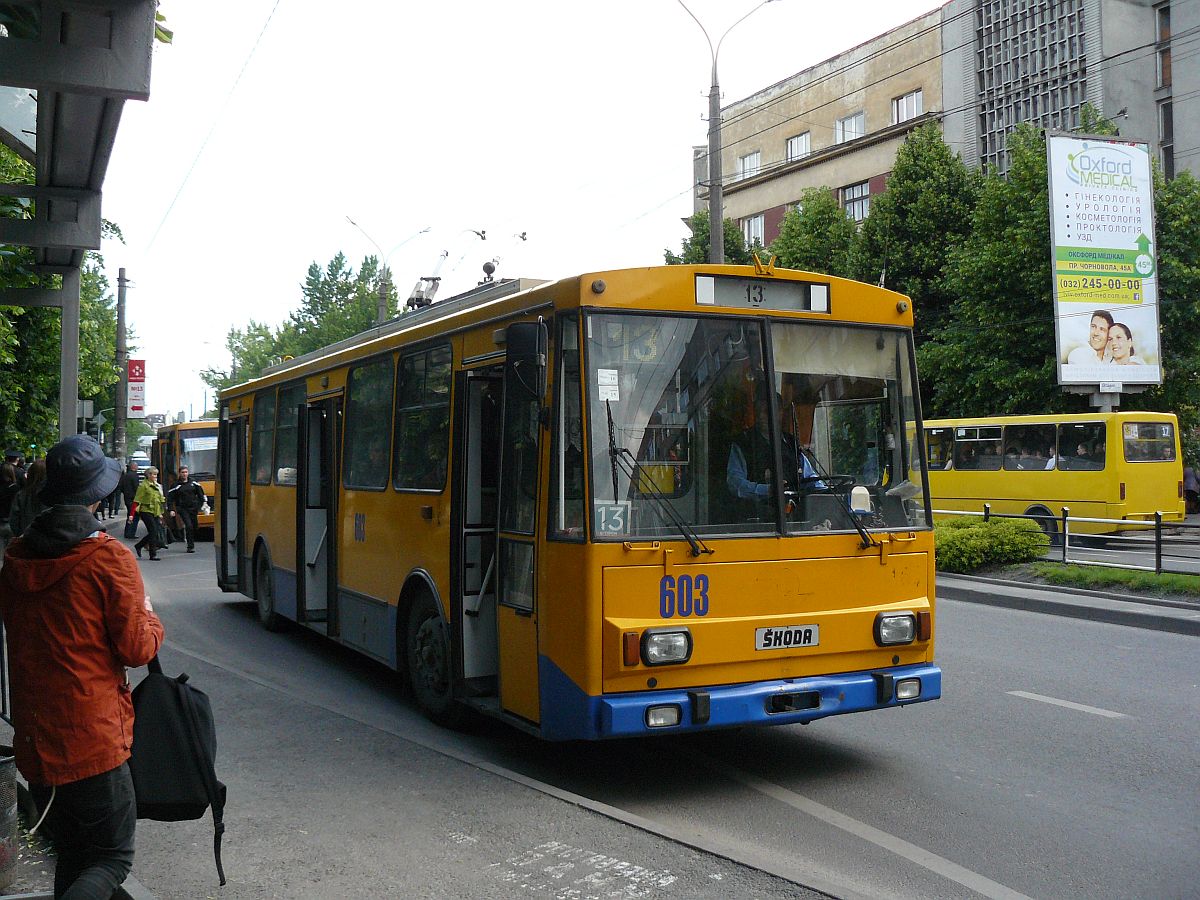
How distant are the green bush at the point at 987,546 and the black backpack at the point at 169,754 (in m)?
14.6

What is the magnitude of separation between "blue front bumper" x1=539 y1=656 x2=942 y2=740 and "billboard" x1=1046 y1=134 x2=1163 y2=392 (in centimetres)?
2195

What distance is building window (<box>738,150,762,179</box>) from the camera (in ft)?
176

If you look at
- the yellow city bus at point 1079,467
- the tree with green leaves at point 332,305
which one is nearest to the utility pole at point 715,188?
the yellow city bus at point 1079,467

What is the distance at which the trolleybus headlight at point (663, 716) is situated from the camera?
19.5ft

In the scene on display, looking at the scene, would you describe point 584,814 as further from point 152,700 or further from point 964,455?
point 964,455

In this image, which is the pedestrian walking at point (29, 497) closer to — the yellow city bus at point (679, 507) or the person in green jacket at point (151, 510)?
the yellow city bus at point (679, 507)

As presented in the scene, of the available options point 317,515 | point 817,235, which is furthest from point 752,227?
point 317,515

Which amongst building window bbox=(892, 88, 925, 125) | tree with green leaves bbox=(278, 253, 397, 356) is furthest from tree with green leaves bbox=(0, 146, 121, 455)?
tree with green leaves bbox=(278, 253, 397, 356)

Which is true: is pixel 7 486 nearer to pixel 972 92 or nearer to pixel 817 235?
pixel 817 235

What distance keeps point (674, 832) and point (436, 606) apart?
9.61ft

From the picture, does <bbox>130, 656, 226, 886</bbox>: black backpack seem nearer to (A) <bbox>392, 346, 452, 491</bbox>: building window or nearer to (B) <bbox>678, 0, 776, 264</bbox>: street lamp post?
(A) <bbox>392, 346, 452, 491</bbox>: building window

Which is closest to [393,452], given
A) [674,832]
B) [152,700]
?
[674,832]

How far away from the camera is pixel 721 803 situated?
617 cm

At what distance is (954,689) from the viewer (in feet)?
30.0
